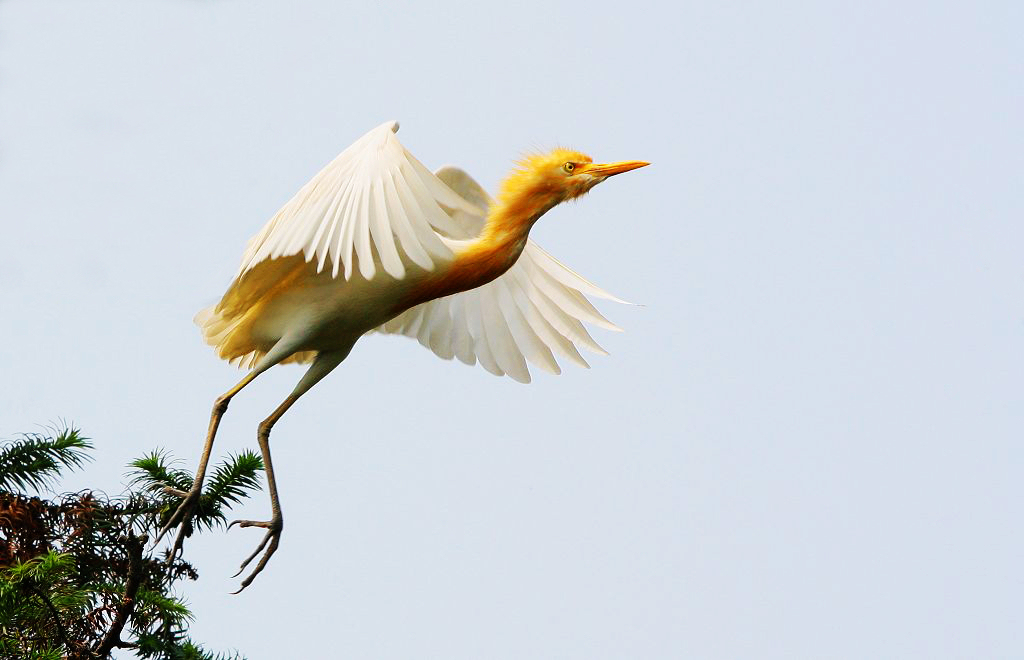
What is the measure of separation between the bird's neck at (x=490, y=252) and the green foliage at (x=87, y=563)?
4.52 ft

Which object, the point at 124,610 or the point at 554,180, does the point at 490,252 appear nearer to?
the point at 554,180

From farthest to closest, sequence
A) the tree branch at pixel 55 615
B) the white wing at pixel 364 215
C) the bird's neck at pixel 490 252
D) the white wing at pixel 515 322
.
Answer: the white wing at pixel 515 322, the bird's neck at pixel 490 252, the white wing at pixel 364 215, the tree branch at pixel 55 615

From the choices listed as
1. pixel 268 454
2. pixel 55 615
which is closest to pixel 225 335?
pixel 268 454

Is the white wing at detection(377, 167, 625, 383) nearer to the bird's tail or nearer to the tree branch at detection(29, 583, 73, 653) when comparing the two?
the bird's tail

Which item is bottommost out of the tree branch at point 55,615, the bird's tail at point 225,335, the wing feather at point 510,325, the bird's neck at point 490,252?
the tree branch at point 55,615

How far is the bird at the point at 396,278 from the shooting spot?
750cm

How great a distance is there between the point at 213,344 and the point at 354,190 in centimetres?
207

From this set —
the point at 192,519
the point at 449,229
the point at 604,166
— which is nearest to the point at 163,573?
the point at 192,519

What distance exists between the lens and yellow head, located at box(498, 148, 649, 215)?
27.1ft

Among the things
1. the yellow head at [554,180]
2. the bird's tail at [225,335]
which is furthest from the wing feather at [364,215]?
the bird's tail at [225,335]

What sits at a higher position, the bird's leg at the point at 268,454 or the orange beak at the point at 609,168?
the orange beak at the point at 609,168

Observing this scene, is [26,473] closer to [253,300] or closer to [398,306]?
[253,300]

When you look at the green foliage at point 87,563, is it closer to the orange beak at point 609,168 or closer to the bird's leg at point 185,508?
the bird's leg at point 185,508

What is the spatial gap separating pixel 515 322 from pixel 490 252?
1.55 metres
